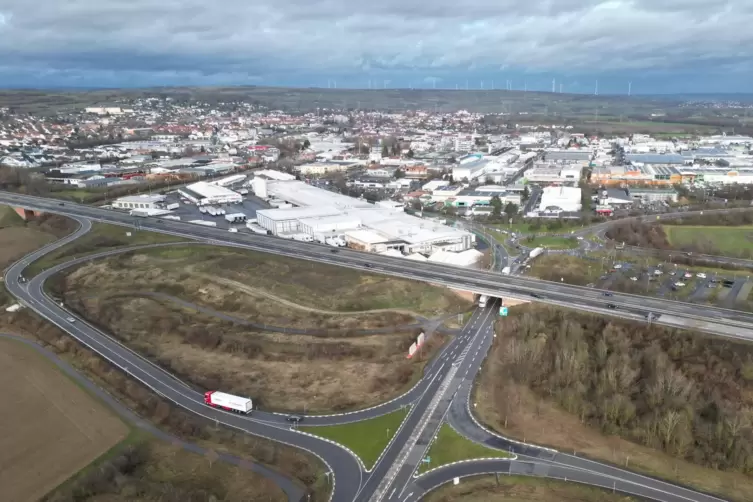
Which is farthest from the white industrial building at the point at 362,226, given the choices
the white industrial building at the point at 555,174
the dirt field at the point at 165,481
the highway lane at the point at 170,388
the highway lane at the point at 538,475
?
the dirt field at the point at 165,481

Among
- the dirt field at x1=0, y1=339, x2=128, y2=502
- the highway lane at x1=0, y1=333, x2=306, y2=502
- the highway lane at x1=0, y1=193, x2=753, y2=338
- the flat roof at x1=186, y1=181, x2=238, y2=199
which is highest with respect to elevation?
the flat roof at x1=186, y1=181, x2=238, y2=199

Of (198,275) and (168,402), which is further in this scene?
(198,275)

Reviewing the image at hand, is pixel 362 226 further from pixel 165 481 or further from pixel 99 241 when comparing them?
pixel 165 481

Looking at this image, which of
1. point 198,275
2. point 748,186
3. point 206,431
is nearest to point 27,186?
point 198,275

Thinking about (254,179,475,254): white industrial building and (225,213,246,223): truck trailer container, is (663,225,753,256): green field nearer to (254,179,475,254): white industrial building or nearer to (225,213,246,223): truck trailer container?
(254,179,475,254): white industrial building

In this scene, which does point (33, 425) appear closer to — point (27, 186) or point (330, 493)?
point (330, 493)

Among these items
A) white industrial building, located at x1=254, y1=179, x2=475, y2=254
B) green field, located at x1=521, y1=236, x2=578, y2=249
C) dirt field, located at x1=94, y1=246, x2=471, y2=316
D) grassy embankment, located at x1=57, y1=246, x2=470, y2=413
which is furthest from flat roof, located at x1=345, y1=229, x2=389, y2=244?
green field, located at x1=521, y1=236, x2=578, y2=249
